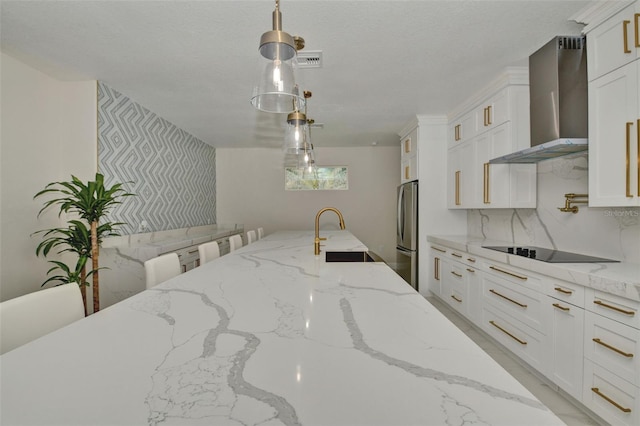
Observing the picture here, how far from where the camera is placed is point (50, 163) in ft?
9.74

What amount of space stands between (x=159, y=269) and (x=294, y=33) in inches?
69.0

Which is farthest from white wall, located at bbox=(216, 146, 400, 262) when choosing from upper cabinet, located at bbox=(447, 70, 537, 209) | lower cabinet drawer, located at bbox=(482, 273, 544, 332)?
lower cabinet drawer, located at bbox=(482, 273, 544, 332)

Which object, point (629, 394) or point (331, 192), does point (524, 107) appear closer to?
point (629, 394)

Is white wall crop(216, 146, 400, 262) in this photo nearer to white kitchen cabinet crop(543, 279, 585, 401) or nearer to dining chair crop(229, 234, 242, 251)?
dining chair crop(229, 234, 242, 251)

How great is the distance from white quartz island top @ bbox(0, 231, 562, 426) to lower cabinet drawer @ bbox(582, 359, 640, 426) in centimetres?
129

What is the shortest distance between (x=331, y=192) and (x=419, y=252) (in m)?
2.45

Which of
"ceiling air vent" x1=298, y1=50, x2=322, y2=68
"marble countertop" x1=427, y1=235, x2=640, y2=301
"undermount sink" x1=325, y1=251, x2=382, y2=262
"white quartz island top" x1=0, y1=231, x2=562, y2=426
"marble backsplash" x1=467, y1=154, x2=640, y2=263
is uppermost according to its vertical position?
"ceiling air vent" x1=298, y1=50, x2=322, y2=68

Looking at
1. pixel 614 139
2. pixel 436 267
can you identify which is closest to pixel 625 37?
pixel 614 139

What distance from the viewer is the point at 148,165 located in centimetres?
385

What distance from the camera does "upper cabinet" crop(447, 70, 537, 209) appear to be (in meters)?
2.82

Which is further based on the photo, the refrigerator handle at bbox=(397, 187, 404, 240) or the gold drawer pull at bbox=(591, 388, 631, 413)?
the refrigerator handle at bbox=(397, 187, 404, 240)

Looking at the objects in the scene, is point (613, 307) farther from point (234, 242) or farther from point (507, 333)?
point (234, 242)

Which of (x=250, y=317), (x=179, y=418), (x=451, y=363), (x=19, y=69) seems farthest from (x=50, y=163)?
(x=451, y=363)

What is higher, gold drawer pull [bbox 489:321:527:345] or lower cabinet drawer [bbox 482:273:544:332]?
lower cabinet drawer [bbox 482:273:544:332]
